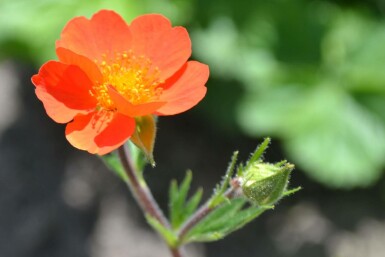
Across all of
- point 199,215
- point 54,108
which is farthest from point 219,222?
point 54,108

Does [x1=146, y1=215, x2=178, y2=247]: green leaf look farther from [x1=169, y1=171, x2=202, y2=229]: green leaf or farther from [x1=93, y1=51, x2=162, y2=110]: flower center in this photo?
[x1=93, y1=51, x2=162, y2=110]: flower center

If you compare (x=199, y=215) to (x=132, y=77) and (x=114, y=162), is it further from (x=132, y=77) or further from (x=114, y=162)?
(x=132, y=77)

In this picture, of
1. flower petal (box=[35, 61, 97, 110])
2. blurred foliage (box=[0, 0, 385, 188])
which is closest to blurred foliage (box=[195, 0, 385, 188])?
blurred foliage (box=[0, 0, 385, 188])

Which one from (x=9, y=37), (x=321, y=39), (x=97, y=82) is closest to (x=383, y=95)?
(x=321, y=39)

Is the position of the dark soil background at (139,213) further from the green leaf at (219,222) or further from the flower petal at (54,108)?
the flower petal at (54,108)

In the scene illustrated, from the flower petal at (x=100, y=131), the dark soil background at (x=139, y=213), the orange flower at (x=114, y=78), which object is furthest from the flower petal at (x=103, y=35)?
the dark soil background at (x=139, y=213)
